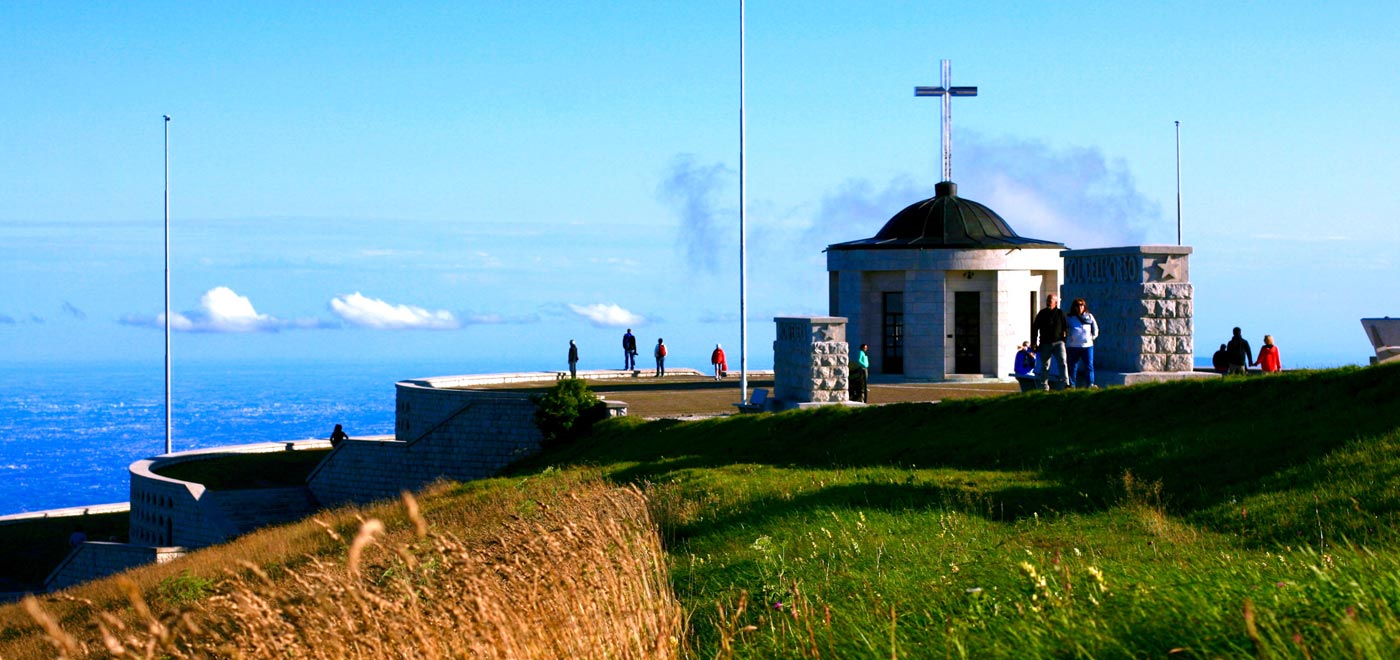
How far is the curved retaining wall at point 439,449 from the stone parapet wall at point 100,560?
4033 mm

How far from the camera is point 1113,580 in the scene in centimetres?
647

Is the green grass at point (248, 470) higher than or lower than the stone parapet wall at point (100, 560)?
higher

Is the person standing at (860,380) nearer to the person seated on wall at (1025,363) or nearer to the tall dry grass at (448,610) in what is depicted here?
the person seated on wall at (1025,363)

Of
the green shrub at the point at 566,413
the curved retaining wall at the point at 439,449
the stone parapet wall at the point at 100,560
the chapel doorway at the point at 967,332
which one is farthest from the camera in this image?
the chapel doorway at the point at 967,332

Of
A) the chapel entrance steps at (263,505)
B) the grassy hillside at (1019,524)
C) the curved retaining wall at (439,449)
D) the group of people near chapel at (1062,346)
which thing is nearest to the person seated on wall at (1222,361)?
the group of people near chapel at (1062,346)

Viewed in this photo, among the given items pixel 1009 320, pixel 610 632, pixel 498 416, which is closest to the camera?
pixel 610 632

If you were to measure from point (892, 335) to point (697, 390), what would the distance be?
5970 mm

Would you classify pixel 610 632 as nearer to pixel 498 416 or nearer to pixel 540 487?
pixel 540 487

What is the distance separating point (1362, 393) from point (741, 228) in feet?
61.4

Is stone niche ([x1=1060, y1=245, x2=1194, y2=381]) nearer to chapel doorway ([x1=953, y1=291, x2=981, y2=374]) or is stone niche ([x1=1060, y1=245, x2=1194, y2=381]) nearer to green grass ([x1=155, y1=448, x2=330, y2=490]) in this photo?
chapel doorway ([x1=953, y1=291, x2=981, y2=374])

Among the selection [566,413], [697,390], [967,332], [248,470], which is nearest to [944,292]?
[967,332]

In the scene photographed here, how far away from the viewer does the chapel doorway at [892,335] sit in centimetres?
3616

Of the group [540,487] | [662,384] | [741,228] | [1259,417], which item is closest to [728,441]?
[540,487]

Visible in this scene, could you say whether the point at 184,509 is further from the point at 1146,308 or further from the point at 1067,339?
the point at 1146,308
